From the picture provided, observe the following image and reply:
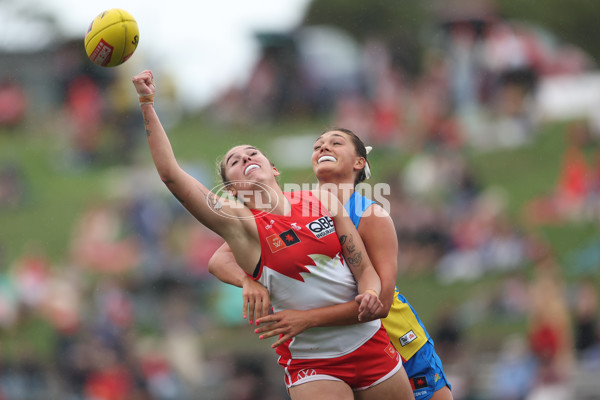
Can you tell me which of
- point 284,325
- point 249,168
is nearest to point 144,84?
point 249,168

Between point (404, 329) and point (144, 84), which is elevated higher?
point (144, 84)

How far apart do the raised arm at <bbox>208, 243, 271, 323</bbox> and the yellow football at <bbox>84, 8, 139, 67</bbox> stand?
1.19 metres

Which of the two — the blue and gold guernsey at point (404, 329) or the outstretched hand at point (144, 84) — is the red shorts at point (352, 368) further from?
the outstretched hand at point (144, 84)

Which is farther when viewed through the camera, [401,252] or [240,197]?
[401,252]

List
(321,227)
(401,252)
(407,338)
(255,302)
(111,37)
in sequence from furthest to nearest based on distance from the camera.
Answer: (401,252)
(407,338)
(111,37)
(321,227)
(255,302)

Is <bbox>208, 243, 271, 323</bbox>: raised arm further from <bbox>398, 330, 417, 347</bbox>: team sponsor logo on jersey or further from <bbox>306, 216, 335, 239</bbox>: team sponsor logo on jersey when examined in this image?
<bbox>398, 330, 417, 347</bbox>: team sponsor logo on jersey

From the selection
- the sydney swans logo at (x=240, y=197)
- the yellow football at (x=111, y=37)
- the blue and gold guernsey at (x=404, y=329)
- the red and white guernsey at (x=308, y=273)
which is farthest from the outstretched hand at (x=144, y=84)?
the blue and gold guernsey at (x=404, y=329)

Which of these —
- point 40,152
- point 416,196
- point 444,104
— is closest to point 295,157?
point 444,104

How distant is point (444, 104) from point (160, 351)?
8040mm

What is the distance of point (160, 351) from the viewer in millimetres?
12883

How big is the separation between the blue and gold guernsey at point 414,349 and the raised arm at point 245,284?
35.5 inches

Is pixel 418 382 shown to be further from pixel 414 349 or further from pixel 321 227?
pixel 321 227

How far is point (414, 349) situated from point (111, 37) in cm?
241

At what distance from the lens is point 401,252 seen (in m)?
13.8
